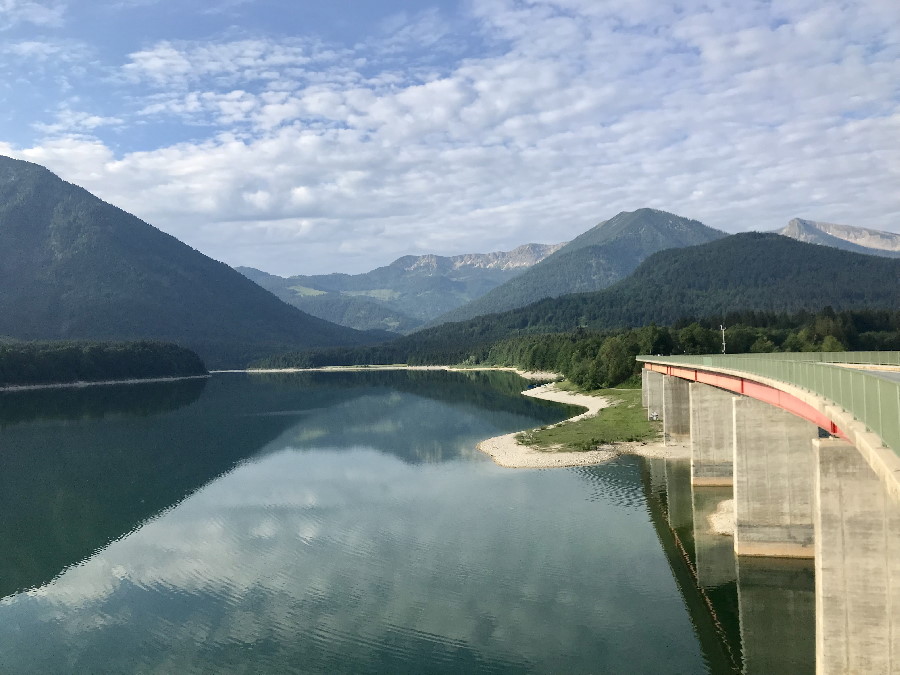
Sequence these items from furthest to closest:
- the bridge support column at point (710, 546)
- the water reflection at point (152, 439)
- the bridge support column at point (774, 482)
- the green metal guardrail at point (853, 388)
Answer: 1. the water reflection at point (152, 439)
2. the bridge support column at point (710, 546)
3. the bridge support column at point (774, 482)
4. the green metal guardrail at point (853, 388)

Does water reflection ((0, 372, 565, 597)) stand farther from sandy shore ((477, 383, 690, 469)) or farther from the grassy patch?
the grassy patch

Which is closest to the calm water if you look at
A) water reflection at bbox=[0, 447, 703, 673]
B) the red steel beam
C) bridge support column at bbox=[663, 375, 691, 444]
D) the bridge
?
water reflection at bbox=[0, 447, 703, 673]

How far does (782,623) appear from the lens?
3014 centimetres

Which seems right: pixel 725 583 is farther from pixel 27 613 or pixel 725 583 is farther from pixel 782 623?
pixel 27 613

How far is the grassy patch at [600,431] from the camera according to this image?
7325cm

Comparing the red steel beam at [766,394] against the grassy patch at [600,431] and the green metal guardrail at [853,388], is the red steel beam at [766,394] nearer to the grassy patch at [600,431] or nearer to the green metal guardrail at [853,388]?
the green metal guardrail at [853,388]

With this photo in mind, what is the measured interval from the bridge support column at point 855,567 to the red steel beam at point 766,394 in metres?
1.44

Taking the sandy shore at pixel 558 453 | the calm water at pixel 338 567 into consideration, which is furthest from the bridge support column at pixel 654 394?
the calm water at pixel 338 567

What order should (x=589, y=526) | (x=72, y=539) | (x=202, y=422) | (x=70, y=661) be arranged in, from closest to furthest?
(x=70, y=661)
(x=589, y=526)
(x=72, y=539)
(x=202, y=422)

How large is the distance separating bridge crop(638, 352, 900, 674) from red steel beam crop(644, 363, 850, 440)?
0.29ft

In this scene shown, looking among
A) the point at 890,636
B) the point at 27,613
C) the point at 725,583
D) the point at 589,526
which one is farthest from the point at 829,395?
the point at 27,613

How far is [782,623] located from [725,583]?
4.43 m

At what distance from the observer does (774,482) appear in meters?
35.3

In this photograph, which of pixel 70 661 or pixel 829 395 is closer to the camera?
pixel 829 395
